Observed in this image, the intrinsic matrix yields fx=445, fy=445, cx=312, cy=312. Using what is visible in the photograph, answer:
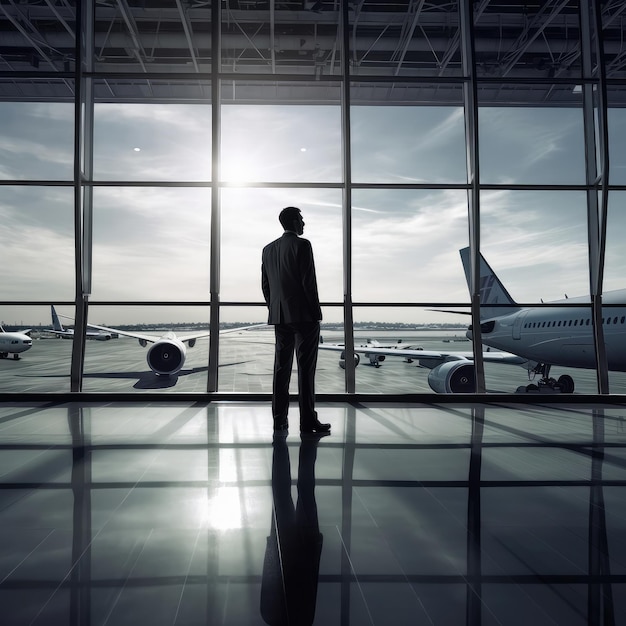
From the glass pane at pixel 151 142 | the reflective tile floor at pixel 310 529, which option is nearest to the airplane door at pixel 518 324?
the reflective tile floor at pixel 310 529

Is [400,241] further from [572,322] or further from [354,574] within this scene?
[572,322]

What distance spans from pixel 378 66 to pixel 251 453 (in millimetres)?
6868

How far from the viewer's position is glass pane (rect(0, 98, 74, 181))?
4434 mm

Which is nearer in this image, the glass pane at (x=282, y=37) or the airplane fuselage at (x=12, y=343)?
the glass pane at (x=282, y=37)

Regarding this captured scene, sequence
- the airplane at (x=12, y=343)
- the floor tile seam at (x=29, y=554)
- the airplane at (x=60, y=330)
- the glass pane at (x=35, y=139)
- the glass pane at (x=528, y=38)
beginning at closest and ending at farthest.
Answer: the floor tile seam at (x=29, y=554), the glass pane at (x=35, y=139), the airplane at (x=60, y=330), the glass pane at (x=528, y=38), the airplane at (x=12, y=343)

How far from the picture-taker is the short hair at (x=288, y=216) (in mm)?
2863

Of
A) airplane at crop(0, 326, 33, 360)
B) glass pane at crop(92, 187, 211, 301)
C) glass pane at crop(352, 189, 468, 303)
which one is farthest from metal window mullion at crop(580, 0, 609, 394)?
airplane at crop(0, 326, 33, 360)

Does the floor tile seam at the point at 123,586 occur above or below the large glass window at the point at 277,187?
below

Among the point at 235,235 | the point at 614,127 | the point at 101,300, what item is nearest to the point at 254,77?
the point at 235,235

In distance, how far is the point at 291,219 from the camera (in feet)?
9.41

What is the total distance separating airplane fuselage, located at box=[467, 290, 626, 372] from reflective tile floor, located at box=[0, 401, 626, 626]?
548 centimetres

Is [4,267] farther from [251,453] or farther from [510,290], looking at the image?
[510,290]

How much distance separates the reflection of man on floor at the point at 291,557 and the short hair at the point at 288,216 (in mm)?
1562

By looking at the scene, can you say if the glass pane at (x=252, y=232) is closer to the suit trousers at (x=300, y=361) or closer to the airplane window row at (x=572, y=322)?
the suit trousers at (x=300, y=361)
